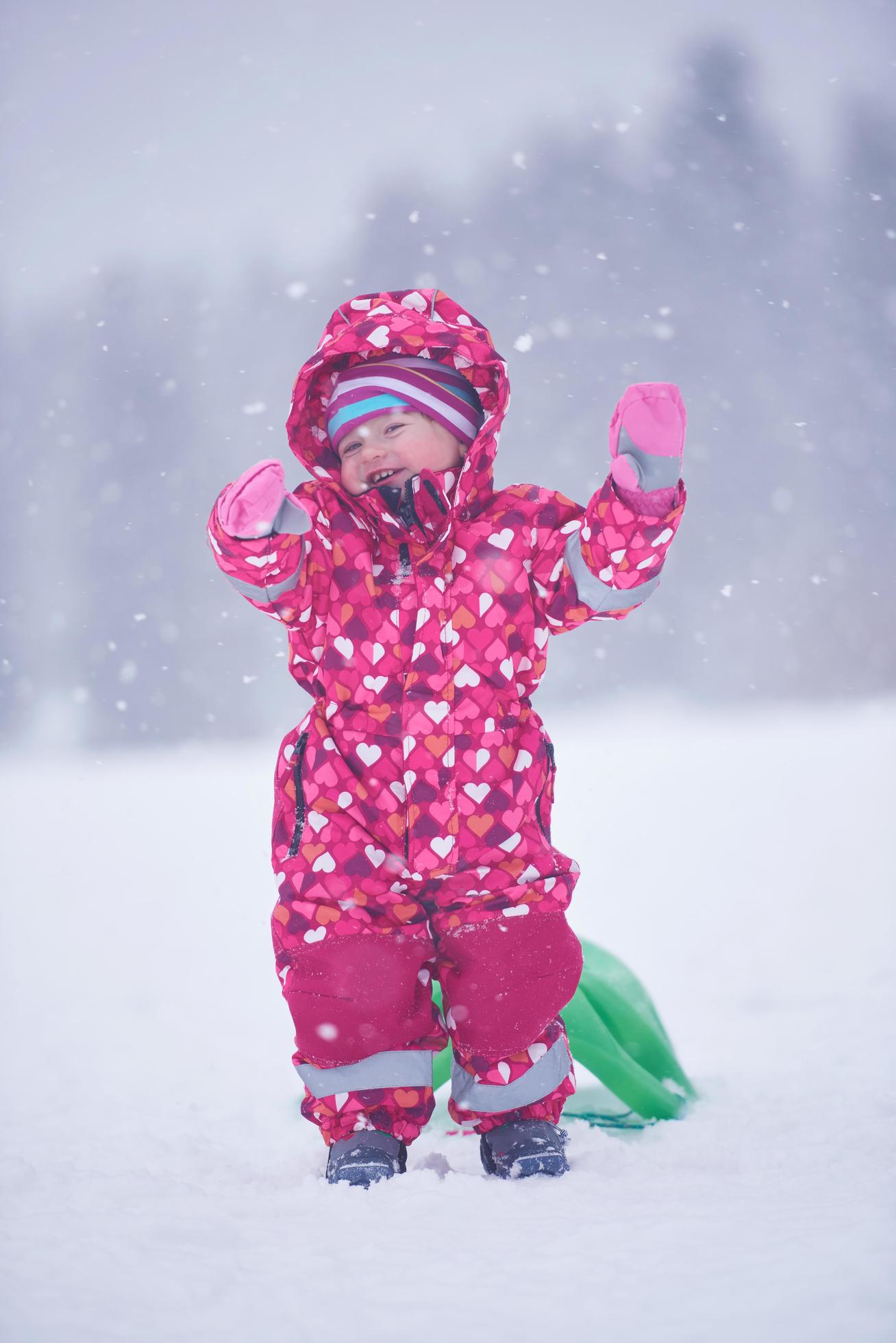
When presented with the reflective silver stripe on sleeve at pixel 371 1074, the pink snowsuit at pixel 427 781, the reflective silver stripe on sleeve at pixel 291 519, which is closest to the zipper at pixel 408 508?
the pink snowsuit at pixel 427 781

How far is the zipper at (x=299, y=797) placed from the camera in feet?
3.15

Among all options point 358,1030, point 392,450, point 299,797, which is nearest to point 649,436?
point 392,450

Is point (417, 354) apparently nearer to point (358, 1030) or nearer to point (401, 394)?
point (401, 394)

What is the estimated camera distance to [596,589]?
94cm

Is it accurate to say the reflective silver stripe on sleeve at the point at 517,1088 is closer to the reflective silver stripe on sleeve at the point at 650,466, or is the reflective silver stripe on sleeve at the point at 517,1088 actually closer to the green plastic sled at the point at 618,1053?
the green plastic sled at the point at 618,1053

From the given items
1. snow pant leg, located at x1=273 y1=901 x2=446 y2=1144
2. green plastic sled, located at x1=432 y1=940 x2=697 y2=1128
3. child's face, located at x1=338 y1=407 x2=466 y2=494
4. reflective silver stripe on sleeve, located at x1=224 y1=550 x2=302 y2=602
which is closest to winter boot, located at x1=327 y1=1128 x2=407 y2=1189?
snow pant leg, located at x1=273 y1=901 x2=446 y2=1144

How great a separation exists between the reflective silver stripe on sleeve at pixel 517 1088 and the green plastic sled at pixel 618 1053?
166mm

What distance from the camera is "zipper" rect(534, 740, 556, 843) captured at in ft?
3.25

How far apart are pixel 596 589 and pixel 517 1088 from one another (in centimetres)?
45

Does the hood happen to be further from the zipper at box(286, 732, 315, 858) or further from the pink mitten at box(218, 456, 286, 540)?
the zipper at box(286, 732, 315, 858)

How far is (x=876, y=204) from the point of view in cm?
316

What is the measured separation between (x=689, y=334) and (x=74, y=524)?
2388 millimetres

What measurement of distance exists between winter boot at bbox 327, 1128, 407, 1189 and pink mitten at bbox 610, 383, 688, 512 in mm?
594

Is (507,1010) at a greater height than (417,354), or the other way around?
(417,354)
